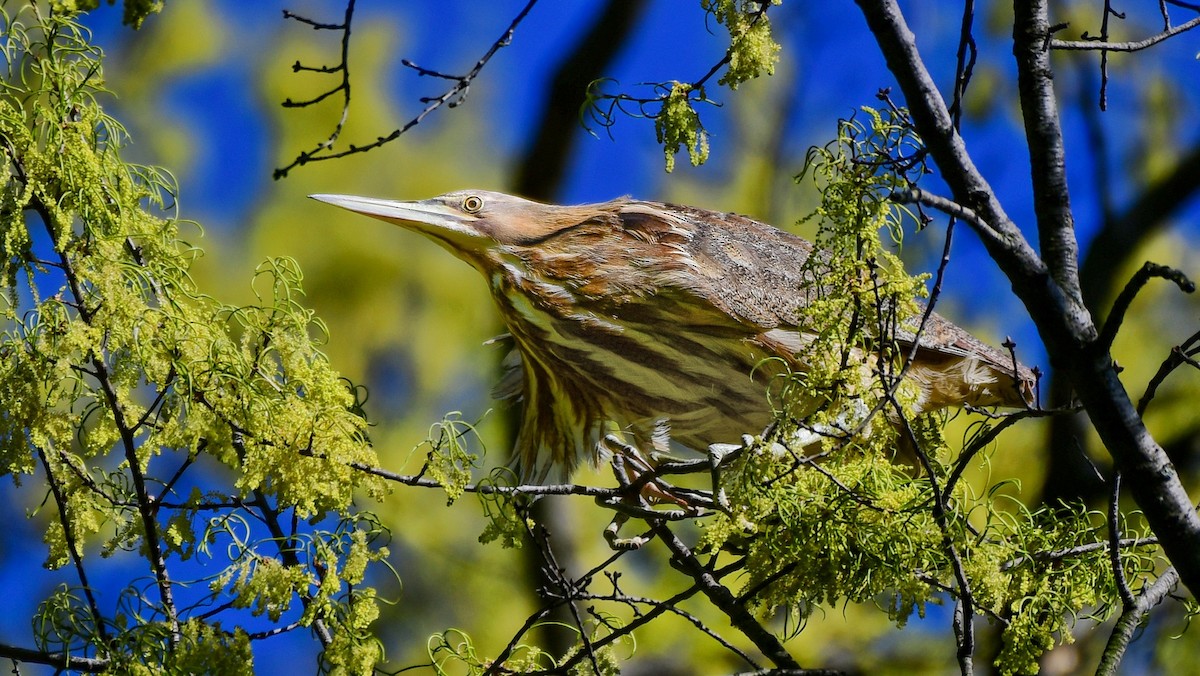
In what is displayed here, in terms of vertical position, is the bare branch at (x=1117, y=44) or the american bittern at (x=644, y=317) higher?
the american bittern at (x=644, y=317)

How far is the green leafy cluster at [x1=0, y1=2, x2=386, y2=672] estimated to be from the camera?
180 cm

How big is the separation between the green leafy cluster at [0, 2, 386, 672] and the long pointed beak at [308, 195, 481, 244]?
841 millimetres

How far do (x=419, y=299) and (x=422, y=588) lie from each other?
5.66ft

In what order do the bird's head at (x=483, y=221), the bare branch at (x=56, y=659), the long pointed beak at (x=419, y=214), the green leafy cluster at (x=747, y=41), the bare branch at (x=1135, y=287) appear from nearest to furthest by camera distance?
the bare branch at (x=1135, y=287) → the bare branch at (x=56, y=659) → the green leafy cluster at (x=747, y=41) → the long pointed beak at (x=419, y=214) → the bird's head at (x=483, y=221)

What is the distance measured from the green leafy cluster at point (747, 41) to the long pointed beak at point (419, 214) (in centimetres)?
107

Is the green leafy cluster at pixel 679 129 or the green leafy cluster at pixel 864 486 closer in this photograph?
the green leafy cluster at pixel 864 486

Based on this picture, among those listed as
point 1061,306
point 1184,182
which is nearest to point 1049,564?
point 1061,306

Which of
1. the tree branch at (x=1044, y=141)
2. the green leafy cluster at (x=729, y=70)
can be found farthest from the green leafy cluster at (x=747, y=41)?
the tree branch at (x=1044, y=141)

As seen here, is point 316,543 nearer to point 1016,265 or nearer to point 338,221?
point 1016,265

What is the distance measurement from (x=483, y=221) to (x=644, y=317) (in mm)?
517

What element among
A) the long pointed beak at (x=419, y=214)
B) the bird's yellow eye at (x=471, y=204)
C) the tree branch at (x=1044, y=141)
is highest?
the bird's yellow eye at (x=471, y=204)

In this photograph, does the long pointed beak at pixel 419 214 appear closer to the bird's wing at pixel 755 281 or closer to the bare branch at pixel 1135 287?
the bird's wing at pixel 755 281

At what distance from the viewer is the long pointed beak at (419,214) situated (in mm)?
2816

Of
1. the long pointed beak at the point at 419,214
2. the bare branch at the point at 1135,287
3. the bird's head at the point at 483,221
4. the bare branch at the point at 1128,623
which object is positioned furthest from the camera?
the bird's head at the point at 483,221
